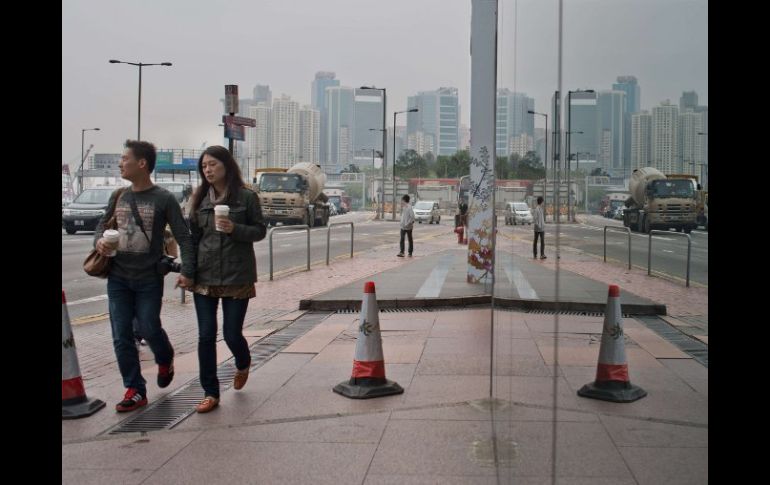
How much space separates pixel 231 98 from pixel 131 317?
826cm

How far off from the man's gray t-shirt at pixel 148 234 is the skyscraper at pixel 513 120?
2.60 meters

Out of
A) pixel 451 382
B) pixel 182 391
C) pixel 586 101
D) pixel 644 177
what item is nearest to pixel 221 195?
pixel 182 391

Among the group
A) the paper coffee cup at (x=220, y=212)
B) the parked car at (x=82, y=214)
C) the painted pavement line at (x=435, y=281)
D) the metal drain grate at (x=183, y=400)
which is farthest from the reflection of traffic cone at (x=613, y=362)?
the parked car at (x=82, y=214)

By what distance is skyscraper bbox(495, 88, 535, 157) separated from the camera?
2.21 m

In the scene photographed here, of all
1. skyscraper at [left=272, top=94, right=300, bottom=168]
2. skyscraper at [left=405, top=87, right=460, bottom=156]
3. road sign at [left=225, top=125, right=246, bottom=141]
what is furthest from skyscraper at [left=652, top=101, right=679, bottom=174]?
skyscraper at [left=405, top=87, right=460, bottom=156]

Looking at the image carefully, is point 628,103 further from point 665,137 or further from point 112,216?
point 112,216

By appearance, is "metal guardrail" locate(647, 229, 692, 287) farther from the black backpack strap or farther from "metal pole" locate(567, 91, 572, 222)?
the black backpack strap

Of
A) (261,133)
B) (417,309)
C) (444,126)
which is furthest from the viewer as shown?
(444,126)

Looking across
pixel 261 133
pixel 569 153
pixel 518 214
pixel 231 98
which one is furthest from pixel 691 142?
pixel 261 133

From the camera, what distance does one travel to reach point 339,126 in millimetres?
156625

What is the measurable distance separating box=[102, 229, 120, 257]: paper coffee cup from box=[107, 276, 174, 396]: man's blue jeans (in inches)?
8.7
